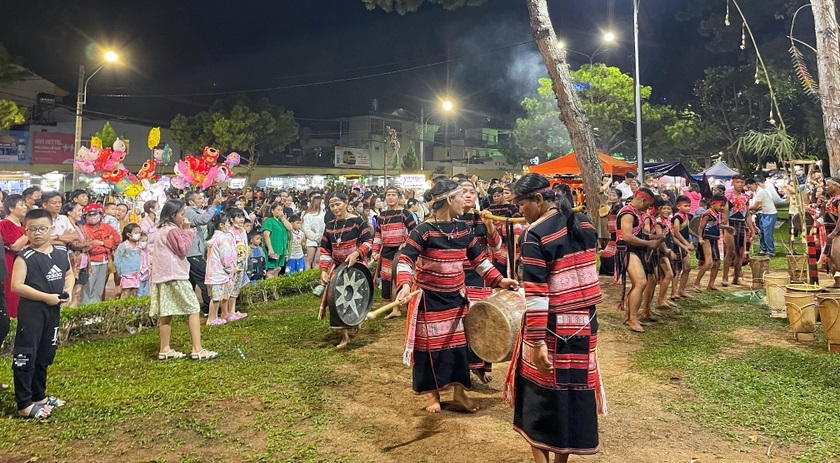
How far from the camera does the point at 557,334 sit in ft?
10.9

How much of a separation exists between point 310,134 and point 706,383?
59887mm

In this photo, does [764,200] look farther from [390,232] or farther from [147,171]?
[147,171]

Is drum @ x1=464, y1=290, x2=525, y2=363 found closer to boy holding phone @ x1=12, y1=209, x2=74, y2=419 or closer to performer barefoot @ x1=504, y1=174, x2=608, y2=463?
performer barefoot @ x1=504, y1=174, x2=608, y2=463

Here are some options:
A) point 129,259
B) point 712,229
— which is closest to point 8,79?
point 129,259

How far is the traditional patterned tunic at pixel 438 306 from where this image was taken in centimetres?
481

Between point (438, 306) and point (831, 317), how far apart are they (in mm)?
4626

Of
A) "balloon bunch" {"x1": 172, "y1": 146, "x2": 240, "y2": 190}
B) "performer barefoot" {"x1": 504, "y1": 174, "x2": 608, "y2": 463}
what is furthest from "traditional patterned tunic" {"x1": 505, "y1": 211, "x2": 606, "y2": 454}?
"balloon bunch" {"x1": 172, "y1": 146, "x2": 240, "y2": 190}

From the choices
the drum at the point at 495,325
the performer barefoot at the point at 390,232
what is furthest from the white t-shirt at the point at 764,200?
the drum at the point at 495,325

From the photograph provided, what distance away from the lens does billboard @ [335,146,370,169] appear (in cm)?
5322

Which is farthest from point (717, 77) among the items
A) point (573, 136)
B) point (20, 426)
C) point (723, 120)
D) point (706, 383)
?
point (20, 426)

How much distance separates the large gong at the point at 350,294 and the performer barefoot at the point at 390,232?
982 mm

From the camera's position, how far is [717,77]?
31641 millimetres

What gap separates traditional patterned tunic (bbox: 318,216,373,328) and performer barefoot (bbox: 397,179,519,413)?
7.33ft

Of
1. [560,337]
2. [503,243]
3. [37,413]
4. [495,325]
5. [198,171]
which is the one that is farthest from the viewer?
[198,171]
